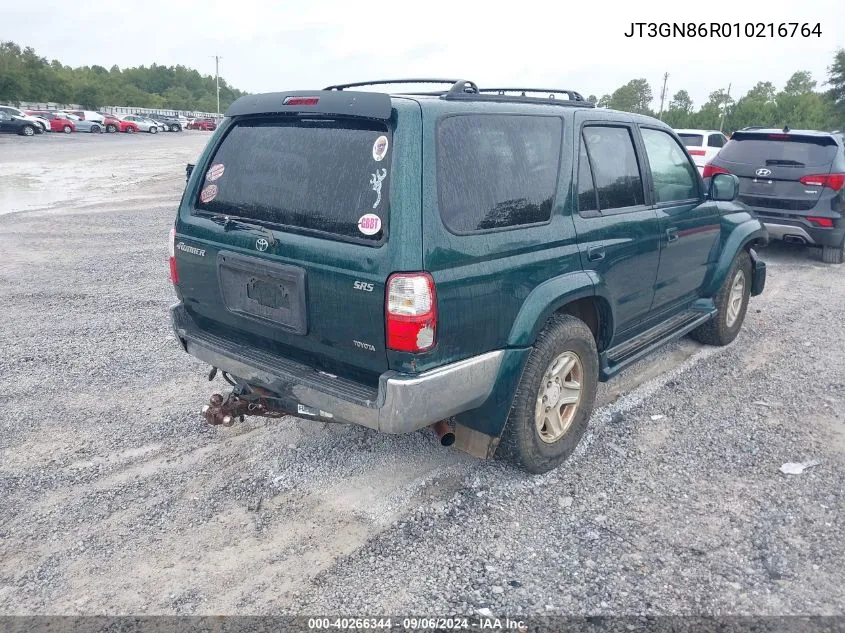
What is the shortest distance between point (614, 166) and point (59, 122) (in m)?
49.7

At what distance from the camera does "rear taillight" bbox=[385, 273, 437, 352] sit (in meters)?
2.80

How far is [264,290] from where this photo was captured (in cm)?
329

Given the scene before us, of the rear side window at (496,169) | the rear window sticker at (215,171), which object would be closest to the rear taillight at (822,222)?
the rear side window at (496,169)

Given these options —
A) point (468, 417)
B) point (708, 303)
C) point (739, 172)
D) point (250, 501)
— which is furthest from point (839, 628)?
point (739, 172)

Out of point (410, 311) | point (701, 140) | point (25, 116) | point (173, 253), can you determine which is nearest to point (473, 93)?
point (410, 311)

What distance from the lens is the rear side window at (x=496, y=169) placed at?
3.02 m

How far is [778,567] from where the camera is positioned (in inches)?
119

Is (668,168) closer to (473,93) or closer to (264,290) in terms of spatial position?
(473,93)

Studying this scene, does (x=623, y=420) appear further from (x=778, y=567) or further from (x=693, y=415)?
(x=778, y=567)

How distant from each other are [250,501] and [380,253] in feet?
5.06

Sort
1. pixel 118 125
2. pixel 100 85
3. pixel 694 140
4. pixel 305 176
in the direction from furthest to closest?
pixel 100 85, pixel 118 125, pixel 694 140, pixel 305 176

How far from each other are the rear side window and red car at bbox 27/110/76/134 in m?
49.5

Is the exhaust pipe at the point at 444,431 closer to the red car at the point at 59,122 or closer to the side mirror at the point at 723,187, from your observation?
the side mirror at the point at 723,187

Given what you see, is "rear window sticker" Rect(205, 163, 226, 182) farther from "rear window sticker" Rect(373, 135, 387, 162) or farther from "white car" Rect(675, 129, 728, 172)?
"white car" Rect(675, 129, 728, 172)
